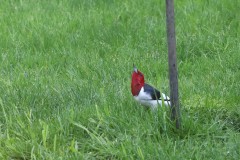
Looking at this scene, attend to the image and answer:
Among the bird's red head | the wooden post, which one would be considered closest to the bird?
the bird's red head

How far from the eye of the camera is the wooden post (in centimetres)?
351

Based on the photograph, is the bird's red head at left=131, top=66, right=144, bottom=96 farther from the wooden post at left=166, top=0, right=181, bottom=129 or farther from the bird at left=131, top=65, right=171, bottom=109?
the wooden post at left=166, top=0, right=181, bottom=129

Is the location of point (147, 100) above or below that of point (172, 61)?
below

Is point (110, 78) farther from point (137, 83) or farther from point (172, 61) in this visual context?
point (172, 61)

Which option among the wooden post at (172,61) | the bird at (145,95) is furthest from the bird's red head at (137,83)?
the wooden post at (172,61)

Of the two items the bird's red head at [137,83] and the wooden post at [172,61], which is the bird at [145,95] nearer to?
the bird's red head at [137,83]

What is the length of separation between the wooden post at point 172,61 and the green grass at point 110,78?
0.20ft

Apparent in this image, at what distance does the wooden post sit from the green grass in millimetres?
61

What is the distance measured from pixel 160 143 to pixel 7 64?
6.91ft

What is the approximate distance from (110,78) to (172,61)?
120cm

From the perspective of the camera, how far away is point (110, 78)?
4672 millimetres

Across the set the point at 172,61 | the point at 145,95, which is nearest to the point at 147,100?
the point at 145,95

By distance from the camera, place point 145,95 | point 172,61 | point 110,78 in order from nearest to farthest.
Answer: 1. point 172,61
2. point 145,95
3. point 110,78

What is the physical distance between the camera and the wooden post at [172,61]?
351 cm
